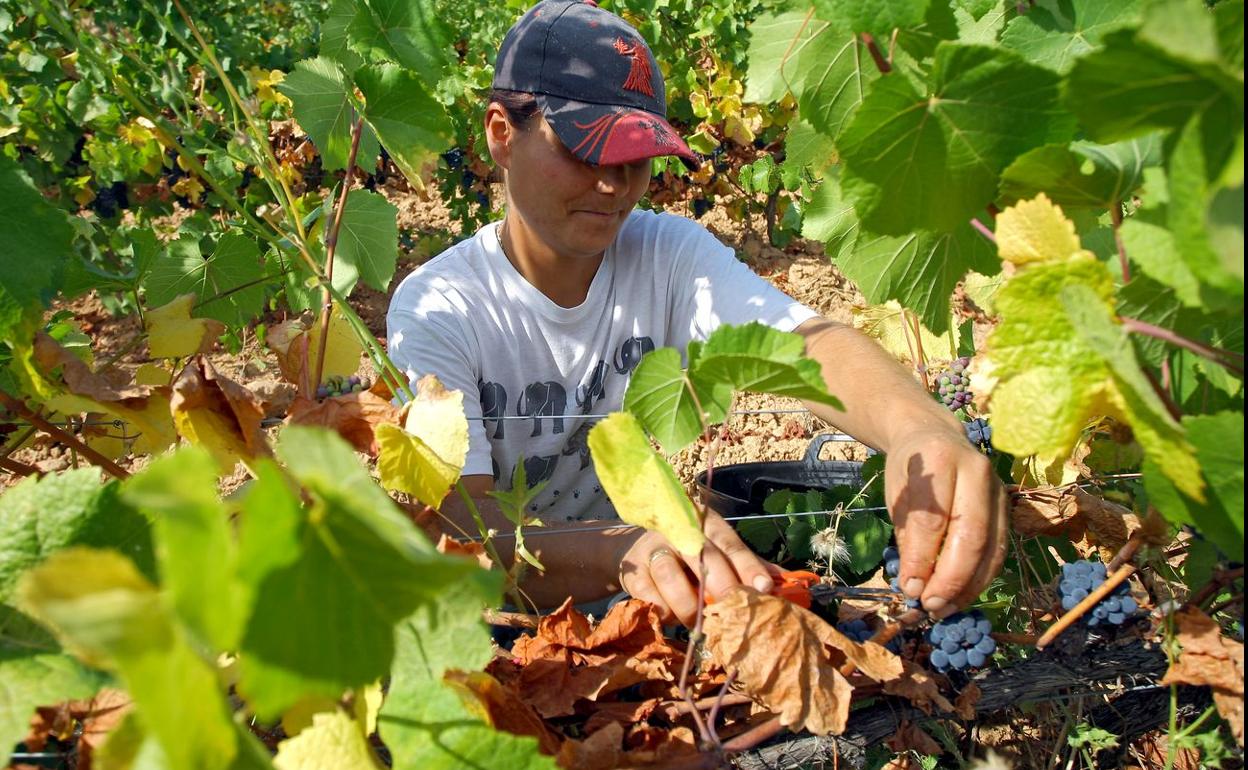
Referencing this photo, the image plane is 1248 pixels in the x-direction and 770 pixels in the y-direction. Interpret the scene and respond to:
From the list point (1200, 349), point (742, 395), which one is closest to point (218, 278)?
point (1200, 349)

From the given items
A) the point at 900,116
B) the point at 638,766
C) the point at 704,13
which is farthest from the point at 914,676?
the point at 704,13

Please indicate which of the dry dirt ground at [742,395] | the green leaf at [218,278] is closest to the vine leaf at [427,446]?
the green leaf at [218,278]

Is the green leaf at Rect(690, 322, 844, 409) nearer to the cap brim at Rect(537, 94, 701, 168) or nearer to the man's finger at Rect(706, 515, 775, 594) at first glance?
the man's finger at Rect(706, 515, 775, 594)

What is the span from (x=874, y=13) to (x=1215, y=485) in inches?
17.6

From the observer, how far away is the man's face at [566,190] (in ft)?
6.04

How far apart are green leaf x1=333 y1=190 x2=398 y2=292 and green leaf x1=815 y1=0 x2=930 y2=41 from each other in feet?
2.54

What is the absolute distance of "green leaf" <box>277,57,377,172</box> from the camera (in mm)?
1294

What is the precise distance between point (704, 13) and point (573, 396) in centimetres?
406

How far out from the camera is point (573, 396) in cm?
219

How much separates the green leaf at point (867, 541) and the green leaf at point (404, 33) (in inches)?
40.1

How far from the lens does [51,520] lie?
2.48 feet

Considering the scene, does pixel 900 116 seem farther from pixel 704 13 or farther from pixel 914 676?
pixel 704 13

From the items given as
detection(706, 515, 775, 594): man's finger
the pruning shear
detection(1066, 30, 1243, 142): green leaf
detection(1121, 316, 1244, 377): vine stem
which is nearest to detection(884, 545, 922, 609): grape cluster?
the pruning shear

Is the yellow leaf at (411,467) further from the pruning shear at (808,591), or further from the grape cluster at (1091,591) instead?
the grape cluster at (1091,591)
